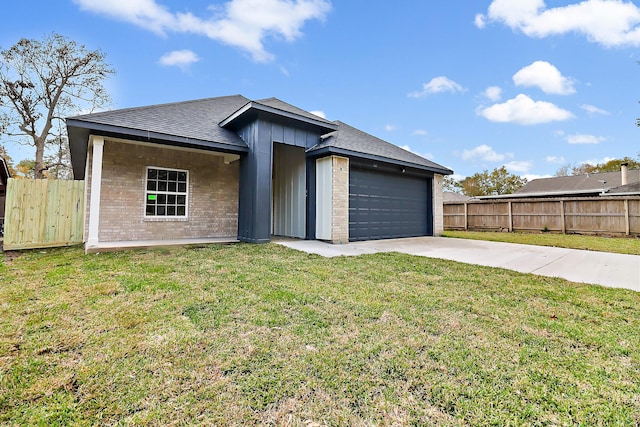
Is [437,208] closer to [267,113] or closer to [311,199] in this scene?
[311,199]

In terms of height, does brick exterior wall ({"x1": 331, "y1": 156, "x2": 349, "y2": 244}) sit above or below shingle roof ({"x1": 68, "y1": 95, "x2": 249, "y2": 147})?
below

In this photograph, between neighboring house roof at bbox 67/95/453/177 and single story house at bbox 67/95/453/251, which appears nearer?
neighboring house roof at bbox 67/95/453/177

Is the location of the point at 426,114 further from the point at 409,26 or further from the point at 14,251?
the point at 14,251

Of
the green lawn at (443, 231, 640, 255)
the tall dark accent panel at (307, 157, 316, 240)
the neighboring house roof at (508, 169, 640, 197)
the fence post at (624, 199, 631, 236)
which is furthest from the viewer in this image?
the neighboring house roof at (508, 169, 640, 197)

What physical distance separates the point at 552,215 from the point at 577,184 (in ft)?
44.2

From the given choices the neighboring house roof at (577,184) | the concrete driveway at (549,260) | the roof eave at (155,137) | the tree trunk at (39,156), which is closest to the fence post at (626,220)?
the concrete driveway at (549,260)

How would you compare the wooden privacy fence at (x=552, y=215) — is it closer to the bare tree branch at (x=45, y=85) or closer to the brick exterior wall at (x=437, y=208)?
the brick exterior wall at (x=437, y=208)

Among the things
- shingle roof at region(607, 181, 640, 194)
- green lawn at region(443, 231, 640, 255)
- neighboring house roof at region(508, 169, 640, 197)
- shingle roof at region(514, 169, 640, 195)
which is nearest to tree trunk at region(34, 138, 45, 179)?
green lawn at region(443, 231, 640, 255)

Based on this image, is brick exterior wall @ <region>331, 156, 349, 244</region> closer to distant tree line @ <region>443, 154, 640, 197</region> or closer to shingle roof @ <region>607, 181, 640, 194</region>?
shingle roof @ <region>607, 181, 640, 194</region>

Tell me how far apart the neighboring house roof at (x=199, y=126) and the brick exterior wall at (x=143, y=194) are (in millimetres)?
1028

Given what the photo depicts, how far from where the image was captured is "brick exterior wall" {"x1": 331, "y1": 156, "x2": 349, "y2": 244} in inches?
322

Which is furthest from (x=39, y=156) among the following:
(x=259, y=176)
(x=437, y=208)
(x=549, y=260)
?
(x=549, y=260)

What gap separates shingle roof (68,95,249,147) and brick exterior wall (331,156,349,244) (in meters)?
2.77

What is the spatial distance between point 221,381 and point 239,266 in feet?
10.6
